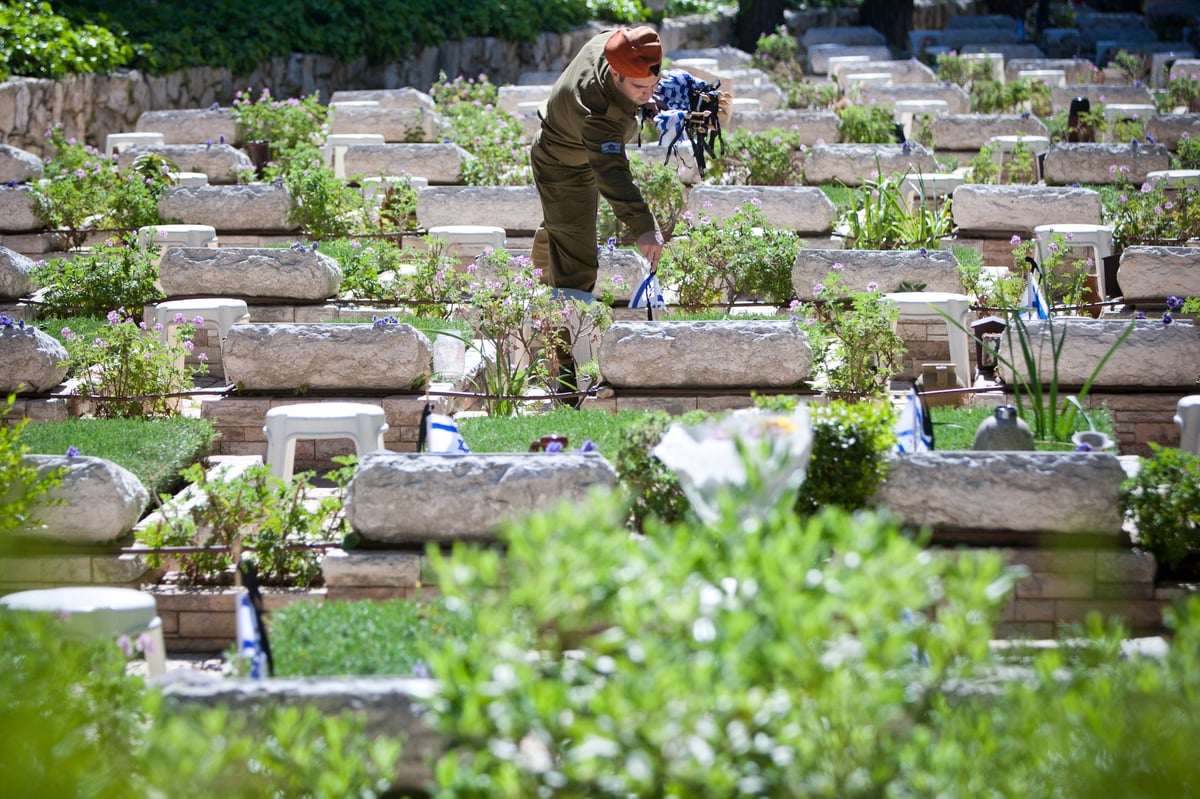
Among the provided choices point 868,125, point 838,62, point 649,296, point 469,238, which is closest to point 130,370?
point 649,296

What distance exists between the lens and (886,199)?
29.5 feet

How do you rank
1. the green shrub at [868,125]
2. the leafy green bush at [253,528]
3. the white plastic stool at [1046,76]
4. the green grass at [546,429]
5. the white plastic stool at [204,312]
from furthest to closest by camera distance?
the white plastic stool at [1046,76], the green shrub at [868,125], the white plastic stool at [204,312], the green grass at [546,429], the leafy green bush at [253,528]

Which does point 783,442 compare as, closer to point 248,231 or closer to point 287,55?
point 248,231

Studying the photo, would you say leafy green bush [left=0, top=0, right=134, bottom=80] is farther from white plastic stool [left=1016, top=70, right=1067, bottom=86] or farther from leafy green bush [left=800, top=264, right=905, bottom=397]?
white plastic stool [left=1016, top=70, right=1067, bottom=86]

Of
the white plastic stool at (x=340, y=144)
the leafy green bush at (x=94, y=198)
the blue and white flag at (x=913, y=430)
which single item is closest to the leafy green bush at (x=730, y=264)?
the blue and white flag at (x=913, y=430)

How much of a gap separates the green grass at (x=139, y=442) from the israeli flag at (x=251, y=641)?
69.6 inches

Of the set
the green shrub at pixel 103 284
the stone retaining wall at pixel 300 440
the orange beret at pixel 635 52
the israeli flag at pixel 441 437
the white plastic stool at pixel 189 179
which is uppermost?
the orange beret at pixel 635 52

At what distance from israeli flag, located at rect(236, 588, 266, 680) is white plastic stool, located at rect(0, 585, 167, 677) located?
0.33 m

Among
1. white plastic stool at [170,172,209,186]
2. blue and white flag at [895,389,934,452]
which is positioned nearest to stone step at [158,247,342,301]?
white plastic stool at [170,172,209,186]

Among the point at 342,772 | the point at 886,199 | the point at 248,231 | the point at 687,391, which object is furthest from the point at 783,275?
the point at 342,772

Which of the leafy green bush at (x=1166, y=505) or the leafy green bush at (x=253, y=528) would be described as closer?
the leafy green bush at (x=1166, y=505)

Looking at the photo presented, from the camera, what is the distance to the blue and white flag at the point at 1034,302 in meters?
6.82

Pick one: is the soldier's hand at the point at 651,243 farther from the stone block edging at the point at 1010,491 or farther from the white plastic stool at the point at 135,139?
the white plastic stool at the point at 135,139

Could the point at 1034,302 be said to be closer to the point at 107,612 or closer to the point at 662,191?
the point at 662,191
